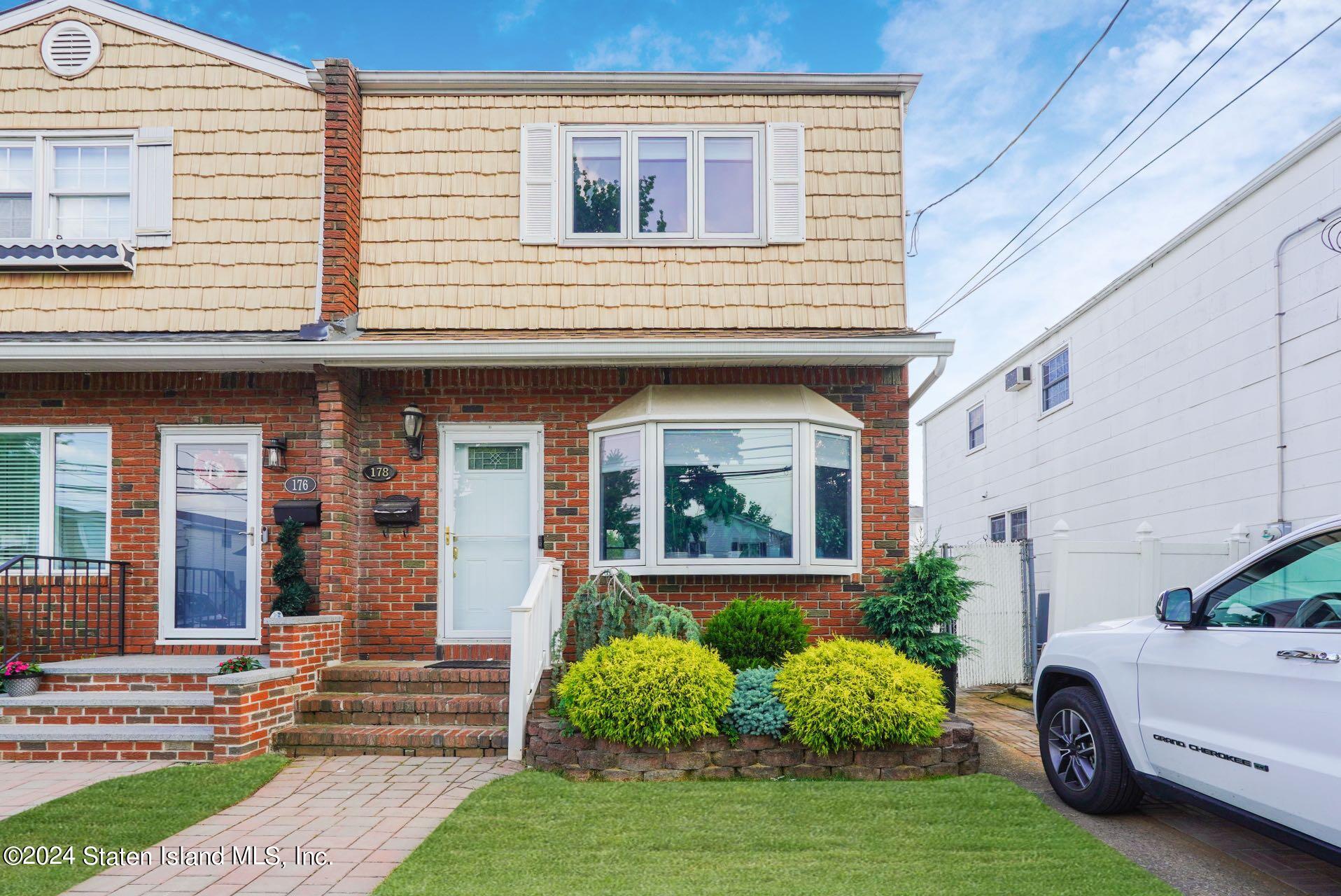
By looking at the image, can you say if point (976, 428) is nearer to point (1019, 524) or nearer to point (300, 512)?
point (1019, 524)

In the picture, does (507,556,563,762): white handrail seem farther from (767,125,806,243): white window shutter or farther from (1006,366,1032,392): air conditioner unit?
(1006,366,1032,392): air conditioner unit

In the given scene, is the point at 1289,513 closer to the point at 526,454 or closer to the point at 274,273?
the point at 526,454

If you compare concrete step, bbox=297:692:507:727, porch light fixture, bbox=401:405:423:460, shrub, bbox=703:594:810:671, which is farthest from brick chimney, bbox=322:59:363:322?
shrub, bbox=703:594:810:671

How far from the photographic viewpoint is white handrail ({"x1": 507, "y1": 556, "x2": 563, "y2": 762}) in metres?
6.71

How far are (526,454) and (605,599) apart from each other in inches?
68.1

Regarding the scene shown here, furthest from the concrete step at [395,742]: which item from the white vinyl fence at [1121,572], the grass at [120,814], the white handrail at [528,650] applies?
the white vinyl fence at [1121,572]

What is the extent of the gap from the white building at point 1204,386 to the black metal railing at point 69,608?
745 cm

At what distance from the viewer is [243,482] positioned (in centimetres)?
852

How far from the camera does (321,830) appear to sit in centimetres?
512

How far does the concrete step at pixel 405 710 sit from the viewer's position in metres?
7.07

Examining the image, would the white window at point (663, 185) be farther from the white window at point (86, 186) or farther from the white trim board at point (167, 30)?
the white window at point (86, 186)

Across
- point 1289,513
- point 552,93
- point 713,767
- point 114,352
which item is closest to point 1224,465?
point 1289,513

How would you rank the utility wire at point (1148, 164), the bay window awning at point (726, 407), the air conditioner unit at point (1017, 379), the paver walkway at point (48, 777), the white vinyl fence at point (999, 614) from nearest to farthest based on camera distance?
the paver walkway at point (48, 777)
the utility wire at point (1148, 164)
the bay window awning at point (726, 407)
the white vinyl fence at point (999, 614)
the air conditioner unit at point (1017, 379)

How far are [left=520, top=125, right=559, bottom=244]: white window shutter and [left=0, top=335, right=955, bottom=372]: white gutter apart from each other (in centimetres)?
128
